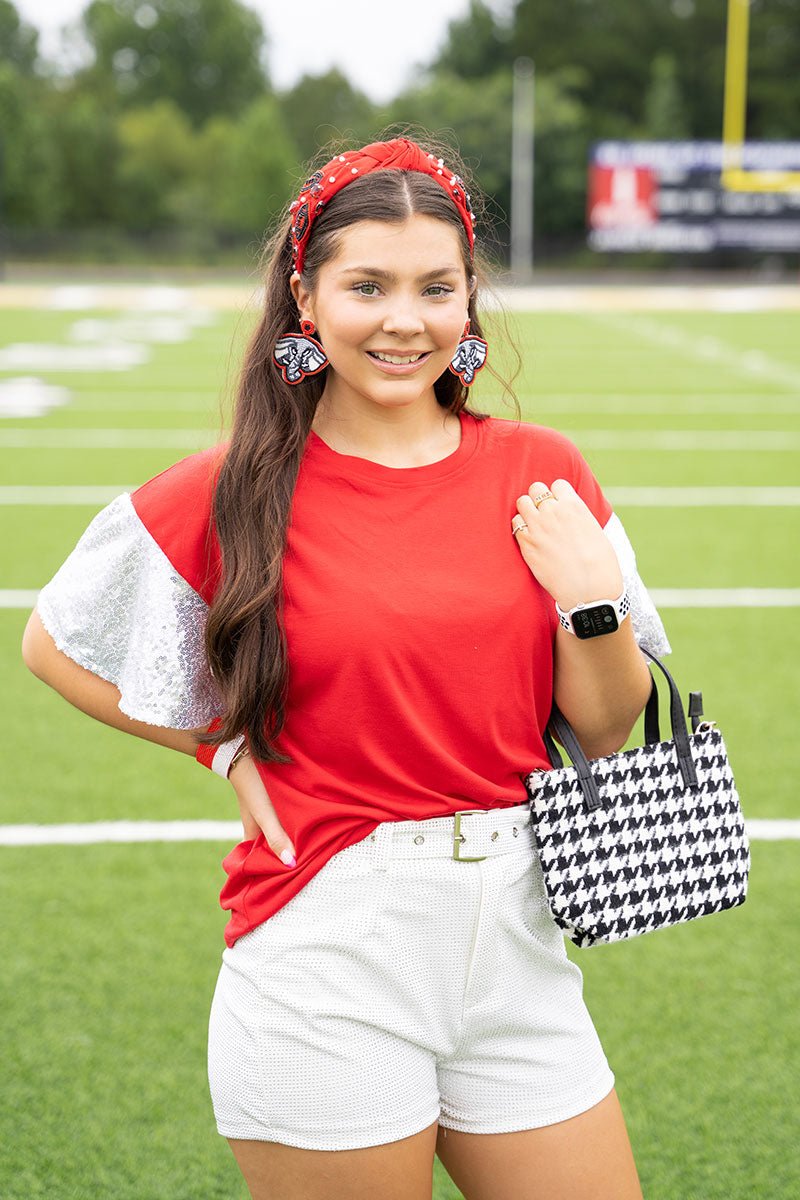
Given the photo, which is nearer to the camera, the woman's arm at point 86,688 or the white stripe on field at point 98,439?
the woman's arm at point 86,688

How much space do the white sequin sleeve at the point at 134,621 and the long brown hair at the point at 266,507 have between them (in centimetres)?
5

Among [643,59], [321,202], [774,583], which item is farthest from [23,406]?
[643,59]

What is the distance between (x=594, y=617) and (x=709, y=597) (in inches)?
214

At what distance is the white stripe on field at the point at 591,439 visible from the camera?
11430 mm

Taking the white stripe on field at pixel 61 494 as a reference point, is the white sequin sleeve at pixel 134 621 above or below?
above

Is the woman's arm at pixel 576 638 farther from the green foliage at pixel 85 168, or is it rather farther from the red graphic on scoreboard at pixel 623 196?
the green foliage at pixel 85 168

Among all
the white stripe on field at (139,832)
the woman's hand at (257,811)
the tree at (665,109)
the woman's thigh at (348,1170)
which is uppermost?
the woman's hand at (257,811)

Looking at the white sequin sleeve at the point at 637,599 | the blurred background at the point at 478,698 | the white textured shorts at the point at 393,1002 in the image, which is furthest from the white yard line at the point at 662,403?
the white textured shorts at the point at 393,1002

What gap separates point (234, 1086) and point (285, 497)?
715 mm

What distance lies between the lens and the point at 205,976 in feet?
11.8

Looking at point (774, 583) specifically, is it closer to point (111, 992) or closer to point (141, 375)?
point (111, 992)

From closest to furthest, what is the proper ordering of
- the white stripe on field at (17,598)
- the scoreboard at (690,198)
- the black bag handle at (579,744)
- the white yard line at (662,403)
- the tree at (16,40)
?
the black bag handle at (579,744) → the white stripe on field at (17,598) → the white yard line at (662,403) → the scoreboard at (690,198) → the tree at (16,40)

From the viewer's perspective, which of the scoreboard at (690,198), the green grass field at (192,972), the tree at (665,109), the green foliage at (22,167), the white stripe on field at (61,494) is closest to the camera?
the green grass field at (192,972)

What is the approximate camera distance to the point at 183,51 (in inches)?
2950
